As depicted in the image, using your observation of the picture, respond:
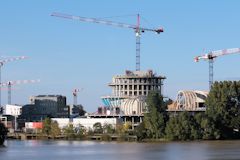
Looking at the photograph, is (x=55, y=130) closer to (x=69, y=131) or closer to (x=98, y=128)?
(x=69, y=131)

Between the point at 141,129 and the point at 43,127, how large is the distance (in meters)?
45.5

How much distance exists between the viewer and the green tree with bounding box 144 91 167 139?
13175cm

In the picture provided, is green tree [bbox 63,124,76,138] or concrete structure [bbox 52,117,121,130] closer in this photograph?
green tree [bbox 63,124,76,138]

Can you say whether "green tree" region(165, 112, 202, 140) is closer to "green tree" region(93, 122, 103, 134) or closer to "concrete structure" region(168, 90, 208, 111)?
"concrete structure" region(168, 90, 208, 111)

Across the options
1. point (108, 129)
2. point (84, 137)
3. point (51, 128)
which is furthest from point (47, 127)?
point (108, 129)

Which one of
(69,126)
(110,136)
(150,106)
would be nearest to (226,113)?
(150,106)

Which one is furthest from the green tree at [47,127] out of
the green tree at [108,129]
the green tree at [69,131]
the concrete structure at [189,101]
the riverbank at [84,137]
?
the concrete structure at [189,101]

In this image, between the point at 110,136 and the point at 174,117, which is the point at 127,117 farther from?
the point at 174,117

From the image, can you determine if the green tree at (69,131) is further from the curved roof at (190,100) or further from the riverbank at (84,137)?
the curved roof at (190,100)

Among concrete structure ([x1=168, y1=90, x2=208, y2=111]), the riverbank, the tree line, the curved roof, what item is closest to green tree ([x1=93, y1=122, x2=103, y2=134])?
the riverbank

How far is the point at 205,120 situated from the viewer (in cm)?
12506

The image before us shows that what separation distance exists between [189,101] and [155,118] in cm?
3702

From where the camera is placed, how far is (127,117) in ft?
610

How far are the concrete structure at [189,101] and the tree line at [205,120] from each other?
95.1 feet
